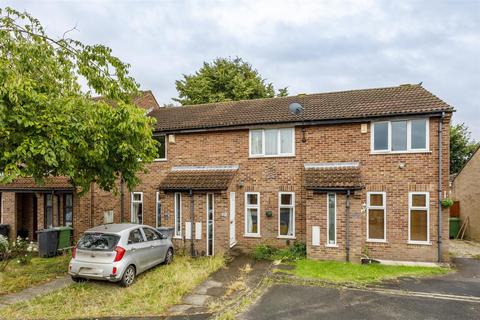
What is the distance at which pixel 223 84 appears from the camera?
27.0 meters

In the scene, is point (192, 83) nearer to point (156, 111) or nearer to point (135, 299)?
point (156, 111)

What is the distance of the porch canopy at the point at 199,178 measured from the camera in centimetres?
1130

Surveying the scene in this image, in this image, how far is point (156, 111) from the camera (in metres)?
16.6

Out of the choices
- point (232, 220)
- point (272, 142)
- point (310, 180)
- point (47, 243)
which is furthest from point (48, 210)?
point (310, 180)

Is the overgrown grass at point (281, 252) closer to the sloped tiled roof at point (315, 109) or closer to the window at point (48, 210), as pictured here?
the sloped tiled roof at point (315, 109)

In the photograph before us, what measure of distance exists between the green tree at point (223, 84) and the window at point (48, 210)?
600 inches

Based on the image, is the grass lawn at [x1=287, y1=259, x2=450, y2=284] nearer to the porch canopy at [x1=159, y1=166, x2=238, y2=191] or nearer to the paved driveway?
the paved driveway

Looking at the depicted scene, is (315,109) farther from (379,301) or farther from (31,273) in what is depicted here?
(31,273)

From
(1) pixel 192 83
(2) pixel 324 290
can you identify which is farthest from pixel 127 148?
(1) pixel 192 83

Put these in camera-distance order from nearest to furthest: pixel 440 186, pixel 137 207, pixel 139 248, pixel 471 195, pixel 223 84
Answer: pixel 139 248 → pixel 440 186 → pixel 137 207 → pixel 471 195 → pixel 223 84

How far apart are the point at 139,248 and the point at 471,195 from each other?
16.6 metres

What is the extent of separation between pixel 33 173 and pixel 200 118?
7834 mm

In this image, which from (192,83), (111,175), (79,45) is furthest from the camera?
(192,83)

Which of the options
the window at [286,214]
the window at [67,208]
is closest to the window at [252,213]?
the window at [286,214]
